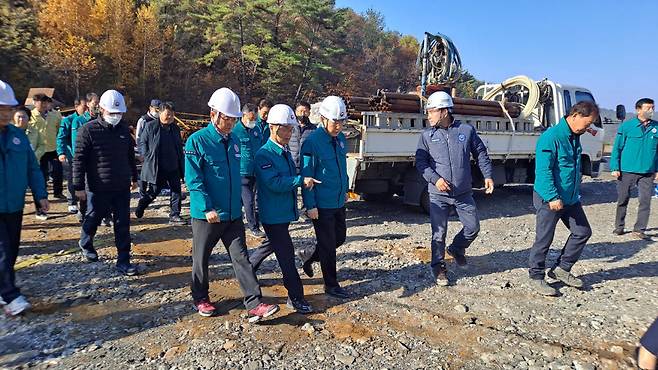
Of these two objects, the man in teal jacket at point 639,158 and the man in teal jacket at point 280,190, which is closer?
the man in teal jacket at point 280,190

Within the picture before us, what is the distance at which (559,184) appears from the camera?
4.18 m

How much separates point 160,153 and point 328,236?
11.2 ft

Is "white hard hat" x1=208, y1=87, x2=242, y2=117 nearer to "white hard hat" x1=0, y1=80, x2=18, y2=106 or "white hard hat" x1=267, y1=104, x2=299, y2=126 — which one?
"white hard hat" x1=267, y1=104, x2=299, y2=126

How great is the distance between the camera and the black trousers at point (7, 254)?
3.54 metres

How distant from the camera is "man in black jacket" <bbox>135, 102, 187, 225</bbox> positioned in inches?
245

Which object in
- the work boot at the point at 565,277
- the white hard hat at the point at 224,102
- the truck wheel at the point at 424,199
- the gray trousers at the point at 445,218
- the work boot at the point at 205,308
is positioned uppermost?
the white hard hat at the point at 224,102

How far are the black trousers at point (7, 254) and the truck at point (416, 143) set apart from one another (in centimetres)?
430

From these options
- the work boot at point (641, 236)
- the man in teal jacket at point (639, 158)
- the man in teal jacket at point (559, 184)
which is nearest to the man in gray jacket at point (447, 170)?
the man in teal jacket at point (559, 184)

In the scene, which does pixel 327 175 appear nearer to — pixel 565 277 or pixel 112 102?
pixel 112 102

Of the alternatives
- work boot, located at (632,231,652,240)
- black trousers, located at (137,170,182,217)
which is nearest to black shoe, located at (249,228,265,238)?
black trousers, located at (137,170,182,217)

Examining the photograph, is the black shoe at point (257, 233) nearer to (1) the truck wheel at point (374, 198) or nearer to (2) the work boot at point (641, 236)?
(1) the truck wheel at point (374, 198)

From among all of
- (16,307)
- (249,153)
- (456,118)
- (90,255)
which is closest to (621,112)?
(456,118)

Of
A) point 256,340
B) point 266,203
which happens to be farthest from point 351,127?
point 256,340

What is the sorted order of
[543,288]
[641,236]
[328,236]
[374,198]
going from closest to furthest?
[328,236] < [543,288] < [641,236] < [374,198]
